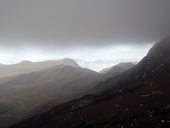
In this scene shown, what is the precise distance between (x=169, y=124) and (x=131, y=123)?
1512 inches

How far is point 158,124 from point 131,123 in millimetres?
28317

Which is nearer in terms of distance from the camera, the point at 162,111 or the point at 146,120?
the point at 146,120

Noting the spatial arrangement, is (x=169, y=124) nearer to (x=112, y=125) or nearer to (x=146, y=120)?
(x=146, y=120)

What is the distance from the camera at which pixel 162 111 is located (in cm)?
19925

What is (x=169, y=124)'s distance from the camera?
151m

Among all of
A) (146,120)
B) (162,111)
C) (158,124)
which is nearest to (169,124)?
(158,124)

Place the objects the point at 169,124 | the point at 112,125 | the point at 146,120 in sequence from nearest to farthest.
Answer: the point at 169,124 < the point at 146,120 < the point at 112,125

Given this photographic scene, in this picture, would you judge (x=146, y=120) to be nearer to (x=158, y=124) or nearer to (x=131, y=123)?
(x=131, y=123)

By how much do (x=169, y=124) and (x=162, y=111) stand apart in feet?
160

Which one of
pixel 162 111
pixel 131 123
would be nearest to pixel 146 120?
pixel 131 123

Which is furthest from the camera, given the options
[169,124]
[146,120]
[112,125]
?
[112,125]

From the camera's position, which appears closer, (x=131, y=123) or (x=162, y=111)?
(x=131, y=123)

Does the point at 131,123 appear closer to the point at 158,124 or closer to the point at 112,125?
the point at 112,125

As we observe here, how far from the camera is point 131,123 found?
614 ft
